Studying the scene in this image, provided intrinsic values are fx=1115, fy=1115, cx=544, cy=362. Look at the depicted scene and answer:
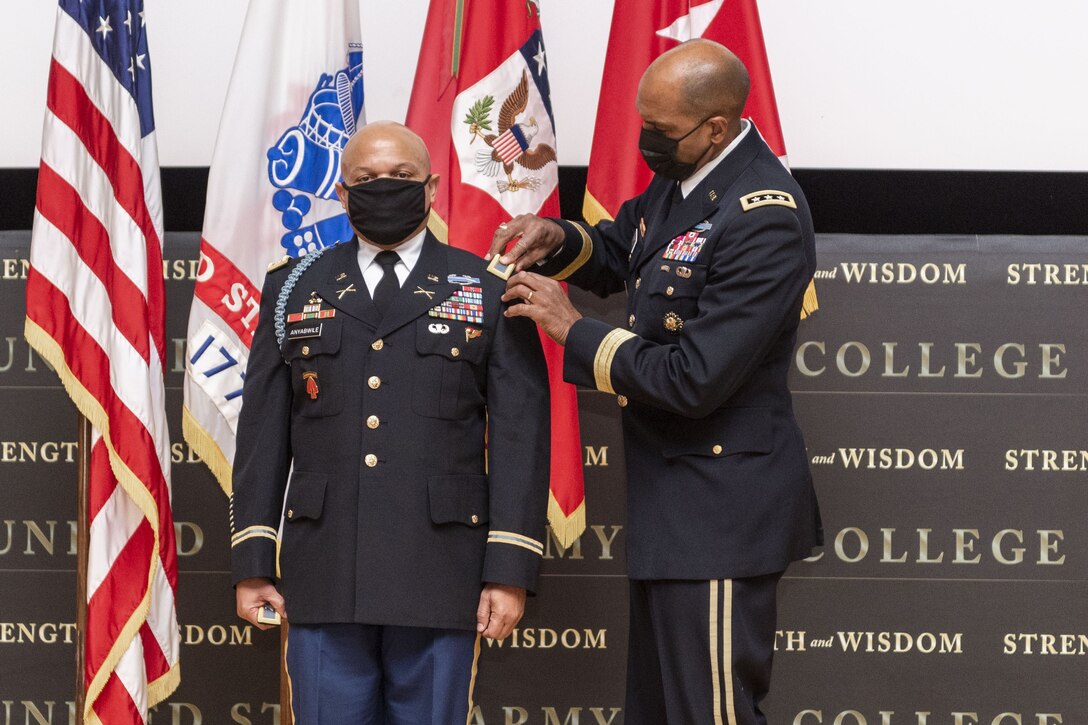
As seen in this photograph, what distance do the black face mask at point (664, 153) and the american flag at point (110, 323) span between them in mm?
1264

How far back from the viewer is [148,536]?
262 cm

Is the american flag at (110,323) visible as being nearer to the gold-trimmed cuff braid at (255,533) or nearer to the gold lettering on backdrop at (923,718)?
the gold-trimmed cuff braid at (255,533)

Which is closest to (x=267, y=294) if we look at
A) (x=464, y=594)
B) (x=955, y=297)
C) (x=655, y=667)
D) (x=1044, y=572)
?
(x=464, y=594)

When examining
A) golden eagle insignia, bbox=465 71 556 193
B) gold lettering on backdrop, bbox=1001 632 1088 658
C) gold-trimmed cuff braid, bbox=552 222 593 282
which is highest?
golden eagle insignia, bbox=465 71 556 193

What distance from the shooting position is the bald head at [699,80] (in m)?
1.98

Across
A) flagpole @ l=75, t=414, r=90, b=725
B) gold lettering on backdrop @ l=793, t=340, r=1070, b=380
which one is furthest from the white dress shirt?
gold lettering on backdrop @ l=793, t=340, r=1070, b=380

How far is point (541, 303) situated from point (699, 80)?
0.49m

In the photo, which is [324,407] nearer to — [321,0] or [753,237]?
[753,237]

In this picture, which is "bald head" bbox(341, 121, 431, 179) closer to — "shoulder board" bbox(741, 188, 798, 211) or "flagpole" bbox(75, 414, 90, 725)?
"shoulder board" bbox(741, 188, 798, 211)

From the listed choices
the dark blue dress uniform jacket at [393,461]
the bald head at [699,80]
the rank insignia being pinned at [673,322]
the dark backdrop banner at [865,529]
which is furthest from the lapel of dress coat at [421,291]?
the dark backdrop banner at [865,529]

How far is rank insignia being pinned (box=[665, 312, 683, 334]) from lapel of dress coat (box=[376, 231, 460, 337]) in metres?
0.39

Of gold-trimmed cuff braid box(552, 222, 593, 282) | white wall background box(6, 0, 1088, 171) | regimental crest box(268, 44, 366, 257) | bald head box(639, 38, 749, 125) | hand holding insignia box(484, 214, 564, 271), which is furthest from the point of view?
white wall background box(6, 0, 1088, 171)

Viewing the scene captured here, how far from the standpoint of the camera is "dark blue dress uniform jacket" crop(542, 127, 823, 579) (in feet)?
6.30

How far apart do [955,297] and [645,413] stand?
131 cm
